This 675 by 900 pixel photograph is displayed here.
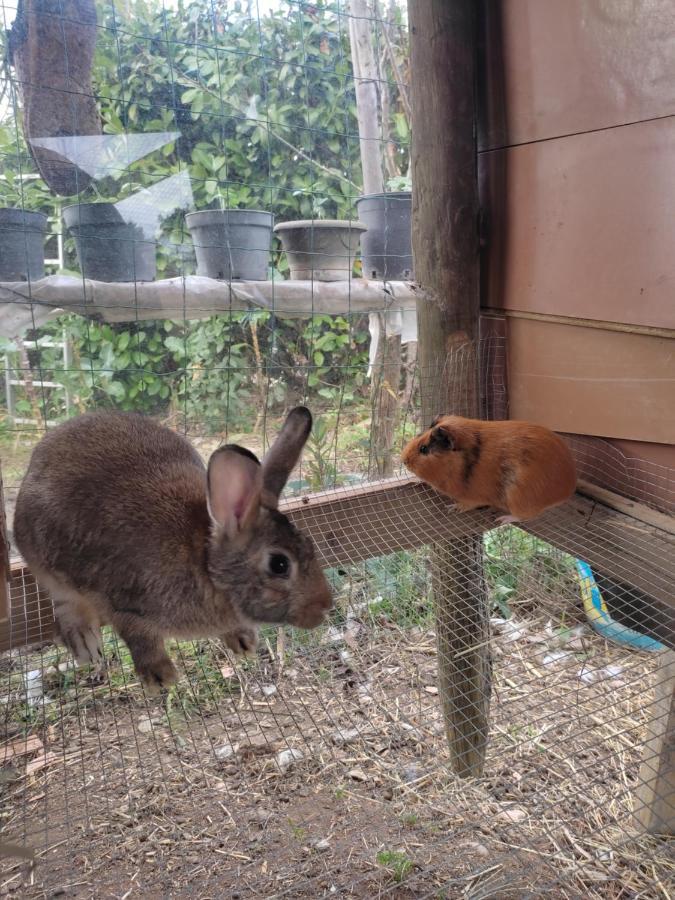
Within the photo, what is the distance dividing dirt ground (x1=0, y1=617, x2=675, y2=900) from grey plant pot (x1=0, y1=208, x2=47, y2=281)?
1543 millimetres

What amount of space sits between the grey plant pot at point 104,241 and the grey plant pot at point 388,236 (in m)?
Answer: 1.23

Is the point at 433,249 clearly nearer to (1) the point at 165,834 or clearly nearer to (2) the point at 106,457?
(2) the point at 106,457

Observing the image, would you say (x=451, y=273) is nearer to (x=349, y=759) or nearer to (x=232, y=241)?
(x=232, y=241)

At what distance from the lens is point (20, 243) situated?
2.97 m

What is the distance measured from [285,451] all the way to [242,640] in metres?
0.63

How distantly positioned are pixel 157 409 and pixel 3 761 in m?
1.76

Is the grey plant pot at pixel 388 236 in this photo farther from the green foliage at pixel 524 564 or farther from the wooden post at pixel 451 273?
the green foliage at pixel 524 564

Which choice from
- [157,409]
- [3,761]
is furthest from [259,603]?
[157,409]

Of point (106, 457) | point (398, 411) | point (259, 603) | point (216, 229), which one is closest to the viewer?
point (259, 603)

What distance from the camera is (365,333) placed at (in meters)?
4.42

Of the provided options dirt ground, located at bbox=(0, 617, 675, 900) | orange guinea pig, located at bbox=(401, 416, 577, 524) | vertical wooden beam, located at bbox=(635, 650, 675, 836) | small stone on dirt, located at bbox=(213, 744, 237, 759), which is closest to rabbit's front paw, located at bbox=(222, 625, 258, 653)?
dirt ground, located at bbox=(0, 617, 675, 900)

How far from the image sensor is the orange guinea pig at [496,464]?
2.56 metres

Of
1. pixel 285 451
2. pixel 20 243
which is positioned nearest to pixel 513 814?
pixel 285 451

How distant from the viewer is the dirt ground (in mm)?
2271
